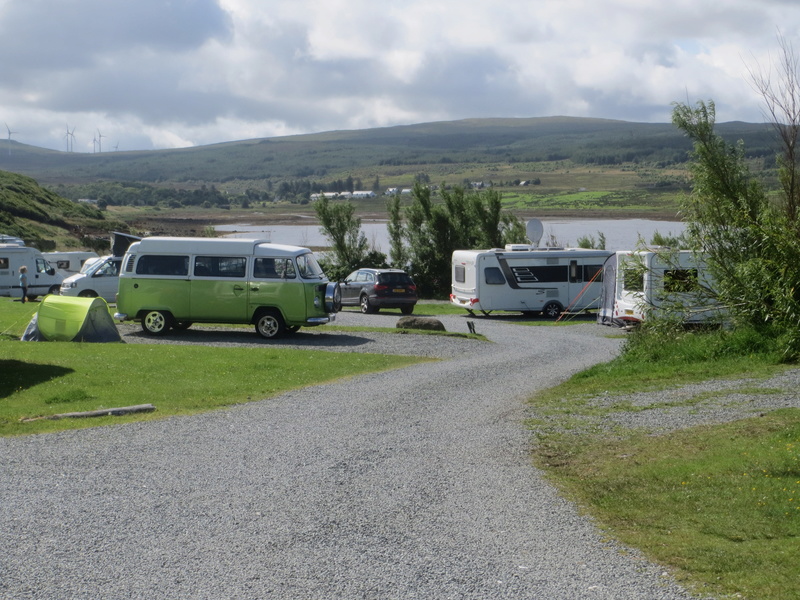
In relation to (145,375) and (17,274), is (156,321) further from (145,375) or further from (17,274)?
(17,274)

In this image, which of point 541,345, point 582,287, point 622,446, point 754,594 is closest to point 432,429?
point 622,446

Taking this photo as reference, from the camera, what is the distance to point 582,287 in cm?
3341

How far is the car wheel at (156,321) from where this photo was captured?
2267 centimetres

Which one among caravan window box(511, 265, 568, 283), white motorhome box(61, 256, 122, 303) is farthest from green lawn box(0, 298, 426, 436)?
caravan window box(511, 265, 568, 283)

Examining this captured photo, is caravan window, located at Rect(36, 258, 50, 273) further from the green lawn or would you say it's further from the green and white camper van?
the green lawn

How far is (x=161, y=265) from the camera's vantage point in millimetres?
22625

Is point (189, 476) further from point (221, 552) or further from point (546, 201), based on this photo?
point (546, 201)

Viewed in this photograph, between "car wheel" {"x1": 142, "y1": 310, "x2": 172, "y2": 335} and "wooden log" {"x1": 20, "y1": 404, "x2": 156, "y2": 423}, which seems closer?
"wooden log" {"x1": 20, "y1": 404, "x2": 156, "y2": 423}

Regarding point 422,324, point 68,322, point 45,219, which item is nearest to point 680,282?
point 422,324

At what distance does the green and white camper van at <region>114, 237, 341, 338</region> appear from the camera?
73.4 ft

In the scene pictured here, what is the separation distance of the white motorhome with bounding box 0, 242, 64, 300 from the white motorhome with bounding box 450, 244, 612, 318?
16040 mm

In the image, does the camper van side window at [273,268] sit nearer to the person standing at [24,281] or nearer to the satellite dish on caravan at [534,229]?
the person standing at [24,281]

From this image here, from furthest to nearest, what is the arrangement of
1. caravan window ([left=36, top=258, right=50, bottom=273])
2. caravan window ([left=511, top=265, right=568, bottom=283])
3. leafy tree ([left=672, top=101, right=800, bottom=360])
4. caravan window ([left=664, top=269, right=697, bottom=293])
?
caravan window ([left=36, top=258, right=50, bottom=273]), caravan window ([left=511, top=265, right=568, bottom=283]), caravan window ([left=664, top=269, right=697, bottom=293]), leafy tree ([left=672, top=101, right=800, bottom=360])

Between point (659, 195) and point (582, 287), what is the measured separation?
3710 inches
